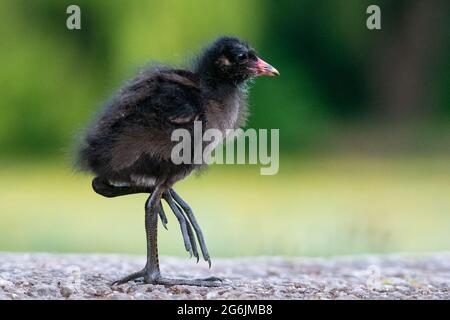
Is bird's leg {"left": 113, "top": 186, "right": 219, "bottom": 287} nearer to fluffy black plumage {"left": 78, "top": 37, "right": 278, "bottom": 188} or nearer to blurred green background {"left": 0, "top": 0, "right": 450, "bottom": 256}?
fluffy black plumage {"left": 78, "top": 37, "right": 278, "bottom": 188}

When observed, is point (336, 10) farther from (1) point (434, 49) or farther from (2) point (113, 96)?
(2) point (113, 96)

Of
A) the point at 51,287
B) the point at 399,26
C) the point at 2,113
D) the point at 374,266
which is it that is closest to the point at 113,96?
the point at 51,287

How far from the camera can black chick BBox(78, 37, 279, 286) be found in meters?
4.18

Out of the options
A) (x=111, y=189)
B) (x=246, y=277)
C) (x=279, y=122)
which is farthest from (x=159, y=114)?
(x=279, y=122)

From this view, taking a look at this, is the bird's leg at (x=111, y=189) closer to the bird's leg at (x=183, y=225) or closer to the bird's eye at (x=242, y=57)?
the bird's leg at (x=183, y=225)

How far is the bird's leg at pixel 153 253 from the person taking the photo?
4.23m

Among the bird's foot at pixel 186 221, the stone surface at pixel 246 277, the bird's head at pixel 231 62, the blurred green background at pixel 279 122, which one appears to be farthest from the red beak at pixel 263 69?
the blurred green background at pixel 279 122

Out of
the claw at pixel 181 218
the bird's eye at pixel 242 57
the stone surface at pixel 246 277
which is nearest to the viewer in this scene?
the stone surface at pixel 246 277

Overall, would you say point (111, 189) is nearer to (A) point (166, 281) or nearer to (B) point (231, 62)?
(A) point (166, 281)

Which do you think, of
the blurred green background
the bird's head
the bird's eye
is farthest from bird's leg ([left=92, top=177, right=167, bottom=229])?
the blurred green background

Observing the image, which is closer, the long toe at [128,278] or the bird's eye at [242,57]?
the long toe at [128,278]

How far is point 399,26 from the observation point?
50.7 ft

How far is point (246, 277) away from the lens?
4992 millimetres

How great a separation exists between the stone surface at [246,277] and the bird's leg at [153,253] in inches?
1.4
